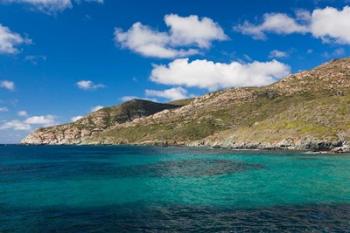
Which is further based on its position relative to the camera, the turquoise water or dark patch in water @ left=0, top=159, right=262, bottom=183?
dark patch in water @ left=0, top=159, right=262, bottom=183

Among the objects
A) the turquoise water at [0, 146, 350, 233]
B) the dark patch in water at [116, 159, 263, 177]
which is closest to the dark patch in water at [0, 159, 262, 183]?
the dark patch in water at [116, 159, 263, 177]

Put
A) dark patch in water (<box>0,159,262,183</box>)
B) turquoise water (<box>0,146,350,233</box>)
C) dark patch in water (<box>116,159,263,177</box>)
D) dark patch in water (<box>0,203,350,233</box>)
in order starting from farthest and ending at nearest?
1. dark patch in water (<box>116,159,263,177</box>)
2. dark patch in water (<box>0,159,262,183</box>)
3. turquoise water (<box>0,146,350,233</box>)
4. dark patch in water (<box>0,203,350,233</box>)

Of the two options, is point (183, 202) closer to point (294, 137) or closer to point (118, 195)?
point (118, 195)

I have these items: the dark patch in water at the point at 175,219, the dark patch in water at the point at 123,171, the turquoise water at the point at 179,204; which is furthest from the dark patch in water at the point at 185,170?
the dark patch in water at the point at 175,219

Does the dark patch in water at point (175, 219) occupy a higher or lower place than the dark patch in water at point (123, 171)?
lower

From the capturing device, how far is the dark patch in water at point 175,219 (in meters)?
41.8

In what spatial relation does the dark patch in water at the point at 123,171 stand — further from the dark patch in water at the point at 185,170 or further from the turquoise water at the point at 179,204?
the turquoise water at the point at 179,204

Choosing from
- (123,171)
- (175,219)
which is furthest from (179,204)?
(123,171)

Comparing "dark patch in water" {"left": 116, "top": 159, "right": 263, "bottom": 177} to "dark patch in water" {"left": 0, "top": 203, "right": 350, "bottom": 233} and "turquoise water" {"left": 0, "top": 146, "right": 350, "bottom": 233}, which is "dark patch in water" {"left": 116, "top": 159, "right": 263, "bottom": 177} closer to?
"turquoise water" {"left": 0, "top": 146, "right": 350, "bottom": 233}

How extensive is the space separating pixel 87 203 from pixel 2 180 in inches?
1634

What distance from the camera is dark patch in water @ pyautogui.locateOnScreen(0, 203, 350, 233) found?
41.8m

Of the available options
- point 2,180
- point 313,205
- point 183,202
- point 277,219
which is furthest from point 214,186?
point 2,180

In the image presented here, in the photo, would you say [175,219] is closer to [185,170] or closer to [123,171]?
[185,170]

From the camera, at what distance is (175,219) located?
46469 millimetres
